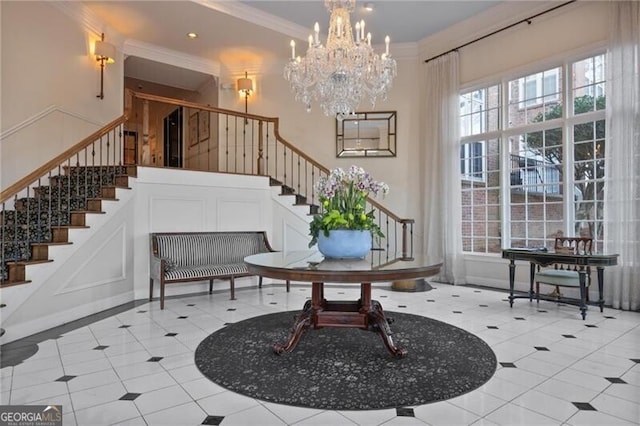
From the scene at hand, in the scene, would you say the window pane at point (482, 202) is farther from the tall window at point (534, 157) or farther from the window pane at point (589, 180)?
the window pane at point (589, 180)

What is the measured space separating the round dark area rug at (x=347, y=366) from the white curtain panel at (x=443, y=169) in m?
2.84

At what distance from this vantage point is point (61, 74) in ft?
18.9

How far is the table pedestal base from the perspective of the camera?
3117 mm

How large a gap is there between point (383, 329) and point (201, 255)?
3397 millimetres

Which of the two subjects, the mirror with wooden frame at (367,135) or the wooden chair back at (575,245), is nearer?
the wooden chair back at (575,245)

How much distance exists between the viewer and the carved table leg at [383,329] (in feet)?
9.83

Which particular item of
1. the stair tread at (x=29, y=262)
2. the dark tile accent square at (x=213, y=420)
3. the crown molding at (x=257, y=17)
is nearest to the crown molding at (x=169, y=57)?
the crown molding at (x=257, y=17)

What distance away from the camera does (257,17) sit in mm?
6438

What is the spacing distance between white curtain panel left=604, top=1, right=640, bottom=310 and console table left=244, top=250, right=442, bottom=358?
9.75ft

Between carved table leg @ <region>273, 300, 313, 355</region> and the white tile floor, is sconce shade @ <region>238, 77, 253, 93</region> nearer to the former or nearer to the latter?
the white tile floor

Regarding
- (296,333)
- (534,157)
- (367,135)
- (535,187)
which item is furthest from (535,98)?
(296,333)

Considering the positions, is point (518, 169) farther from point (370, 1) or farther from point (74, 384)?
point (74, 384)

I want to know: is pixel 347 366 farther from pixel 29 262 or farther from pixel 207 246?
pixel 207 246

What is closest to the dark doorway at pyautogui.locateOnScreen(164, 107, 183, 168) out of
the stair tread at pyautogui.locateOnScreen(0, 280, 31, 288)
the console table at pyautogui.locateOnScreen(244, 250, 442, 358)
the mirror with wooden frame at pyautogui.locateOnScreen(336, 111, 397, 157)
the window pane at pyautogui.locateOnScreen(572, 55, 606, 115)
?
the mirror with wooden frame at pyautogui.locateOnScreen(336, 111, 397, 157)
